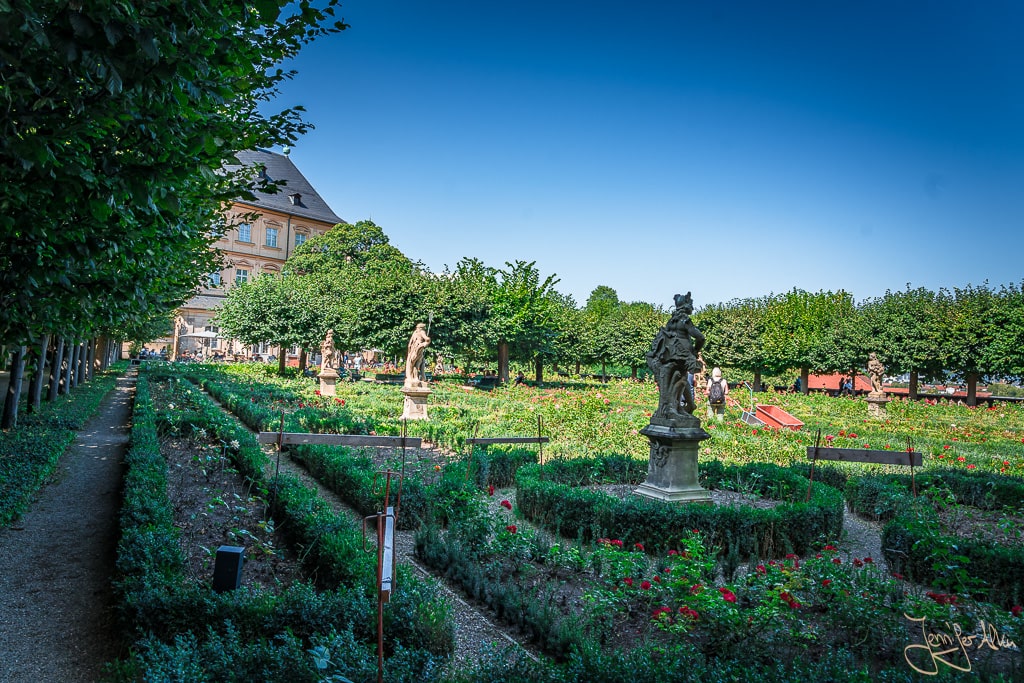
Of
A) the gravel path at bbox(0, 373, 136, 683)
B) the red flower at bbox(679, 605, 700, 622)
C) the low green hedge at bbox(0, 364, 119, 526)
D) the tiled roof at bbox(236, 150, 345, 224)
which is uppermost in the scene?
the tiled roof at bbox(236, 150, 345, 224)

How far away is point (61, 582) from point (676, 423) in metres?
7.08

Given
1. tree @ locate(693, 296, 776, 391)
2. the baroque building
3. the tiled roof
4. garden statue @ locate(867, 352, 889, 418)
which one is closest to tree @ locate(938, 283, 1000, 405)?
garden statue @ locate(867, 352, 889, 418)

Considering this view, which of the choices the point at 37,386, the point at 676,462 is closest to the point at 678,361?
the point at 676,462

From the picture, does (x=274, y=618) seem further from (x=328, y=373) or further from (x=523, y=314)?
(x=523, y=314)

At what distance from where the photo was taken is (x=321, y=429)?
1420cm

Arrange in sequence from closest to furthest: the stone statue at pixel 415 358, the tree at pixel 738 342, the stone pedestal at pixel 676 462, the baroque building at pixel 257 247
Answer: the stone pedestal at pixel 676 462
the stone statue at pixel 415 358
the tree at pixel 738 342
the baroque building at pixel 257 247

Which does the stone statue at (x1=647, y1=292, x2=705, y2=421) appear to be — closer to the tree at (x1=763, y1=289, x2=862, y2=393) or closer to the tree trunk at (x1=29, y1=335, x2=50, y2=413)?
the tree trunk at (x1=29, y1=335, x2=50, y2=413)

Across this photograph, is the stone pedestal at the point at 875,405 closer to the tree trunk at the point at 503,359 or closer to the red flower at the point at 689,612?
the tree trunk at the point at 503,359

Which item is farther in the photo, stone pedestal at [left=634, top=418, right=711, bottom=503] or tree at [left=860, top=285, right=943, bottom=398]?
tree at [left=860, top=285, right=943, bottom=398]

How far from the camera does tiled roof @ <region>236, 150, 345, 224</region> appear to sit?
59.5 meters

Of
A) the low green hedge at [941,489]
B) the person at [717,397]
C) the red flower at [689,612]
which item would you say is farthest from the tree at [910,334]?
the red flower at [689,612]

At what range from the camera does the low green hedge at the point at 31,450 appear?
726 cm

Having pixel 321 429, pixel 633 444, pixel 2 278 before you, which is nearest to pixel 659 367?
pixel 633 444

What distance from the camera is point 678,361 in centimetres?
834
